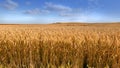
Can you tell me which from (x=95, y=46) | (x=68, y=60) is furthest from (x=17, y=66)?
(x=95, y=46)

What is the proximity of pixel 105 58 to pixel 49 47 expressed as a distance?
3.90ft

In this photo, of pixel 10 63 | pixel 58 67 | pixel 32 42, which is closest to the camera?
pixel 58 67

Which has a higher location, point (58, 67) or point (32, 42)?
point (32, 42)

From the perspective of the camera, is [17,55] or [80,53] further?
[17,55]

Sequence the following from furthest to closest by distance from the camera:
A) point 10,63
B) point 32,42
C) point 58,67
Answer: point 32,42, point 10,63, point 58,67

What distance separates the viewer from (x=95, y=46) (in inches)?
164

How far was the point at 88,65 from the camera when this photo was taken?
158 inches

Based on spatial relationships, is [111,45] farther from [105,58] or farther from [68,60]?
[68,60]

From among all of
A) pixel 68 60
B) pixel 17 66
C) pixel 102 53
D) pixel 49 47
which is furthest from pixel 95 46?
pixel 17 66

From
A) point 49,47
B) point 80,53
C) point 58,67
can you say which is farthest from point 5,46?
point 80,53

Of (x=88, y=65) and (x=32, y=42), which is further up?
(x=32, y=42)

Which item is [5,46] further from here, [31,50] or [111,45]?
[111,45]

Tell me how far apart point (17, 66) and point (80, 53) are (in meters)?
1.30

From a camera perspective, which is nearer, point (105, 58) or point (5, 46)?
point (105, 58)
